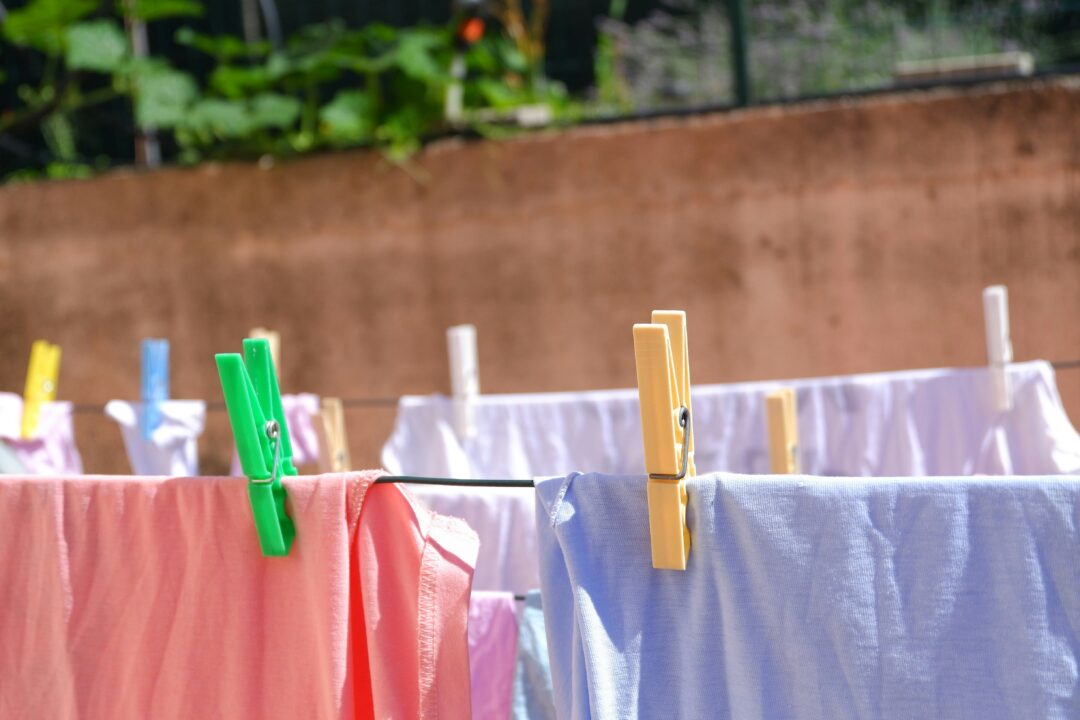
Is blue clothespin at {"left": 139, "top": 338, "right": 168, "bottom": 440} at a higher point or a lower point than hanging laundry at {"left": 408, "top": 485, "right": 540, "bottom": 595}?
higher

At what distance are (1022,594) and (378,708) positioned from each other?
0.55 metres

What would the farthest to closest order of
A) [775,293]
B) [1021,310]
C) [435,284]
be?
[435,284]
[775,293]
[1021,310]

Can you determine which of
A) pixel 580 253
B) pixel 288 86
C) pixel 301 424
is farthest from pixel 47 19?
pixel 301 424

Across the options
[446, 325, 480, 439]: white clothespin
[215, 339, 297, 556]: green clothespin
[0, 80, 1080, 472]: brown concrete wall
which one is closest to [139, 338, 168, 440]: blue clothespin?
[446, 325, 480, 439]: white clothespin

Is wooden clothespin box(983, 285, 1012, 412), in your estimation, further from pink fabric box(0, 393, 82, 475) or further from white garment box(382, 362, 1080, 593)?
pink fabric box(0, 393, 82, 475)

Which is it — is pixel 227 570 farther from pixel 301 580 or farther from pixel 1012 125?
pixel 1012 125

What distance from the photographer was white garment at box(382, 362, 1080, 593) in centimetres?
150

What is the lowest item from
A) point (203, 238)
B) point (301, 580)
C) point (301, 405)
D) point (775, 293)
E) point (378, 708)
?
point (378, 708)

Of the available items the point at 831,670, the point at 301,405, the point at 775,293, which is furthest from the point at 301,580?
the point at 775,293

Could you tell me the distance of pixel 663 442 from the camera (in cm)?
86

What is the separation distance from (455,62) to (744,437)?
1666 mm

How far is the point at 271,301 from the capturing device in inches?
112

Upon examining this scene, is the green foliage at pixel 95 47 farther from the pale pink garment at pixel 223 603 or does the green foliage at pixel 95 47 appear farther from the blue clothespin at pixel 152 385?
the pale pink garment at pixel 223 603

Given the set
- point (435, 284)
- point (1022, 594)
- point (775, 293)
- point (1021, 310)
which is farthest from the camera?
point (435, 284)
